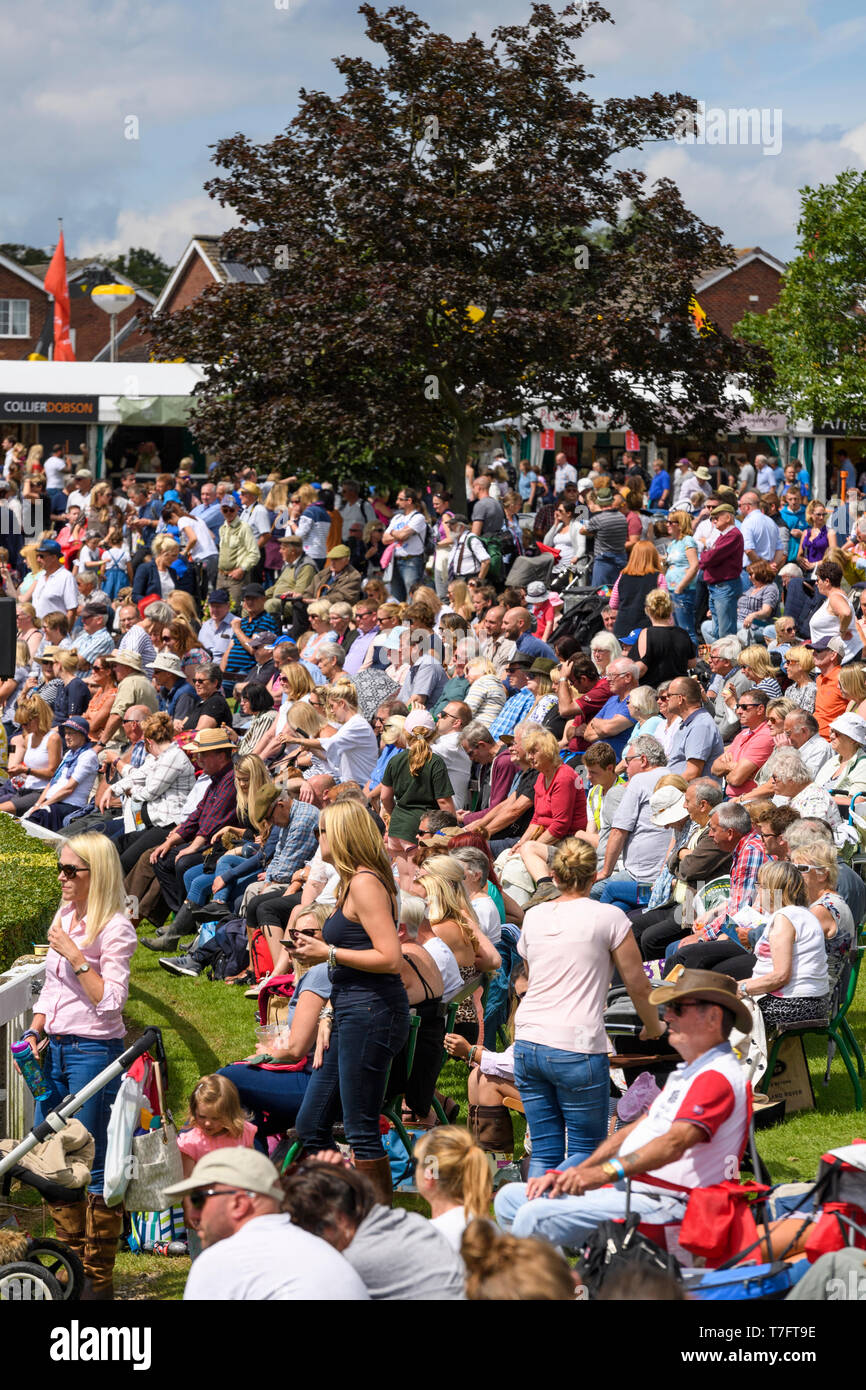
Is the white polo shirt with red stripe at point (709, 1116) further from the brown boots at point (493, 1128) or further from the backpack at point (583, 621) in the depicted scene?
the backpack at point (583, 621)

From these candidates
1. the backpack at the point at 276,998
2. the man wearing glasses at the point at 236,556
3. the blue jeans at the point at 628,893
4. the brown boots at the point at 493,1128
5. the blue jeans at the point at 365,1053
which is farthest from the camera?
the man wearing glasses at the point at 236,556

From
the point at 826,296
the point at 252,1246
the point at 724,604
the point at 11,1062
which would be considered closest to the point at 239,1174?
the point at 252,1246

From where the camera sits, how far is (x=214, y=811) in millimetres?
11523

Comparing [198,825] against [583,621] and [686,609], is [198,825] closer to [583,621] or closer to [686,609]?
[583,621]

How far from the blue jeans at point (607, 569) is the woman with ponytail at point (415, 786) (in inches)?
245

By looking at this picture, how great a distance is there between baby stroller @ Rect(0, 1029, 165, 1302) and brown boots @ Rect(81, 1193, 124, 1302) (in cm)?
11

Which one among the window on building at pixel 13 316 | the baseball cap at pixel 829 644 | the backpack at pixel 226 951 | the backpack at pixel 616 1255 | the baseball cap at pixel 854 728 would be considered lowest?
the backpack at pixel 226 951

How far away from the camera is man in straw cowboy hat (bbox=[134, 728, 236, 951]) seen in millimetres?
11438

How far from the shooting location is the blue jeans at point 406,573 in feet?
61.4

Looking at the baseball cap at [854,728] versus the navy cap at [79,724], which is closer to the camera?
the baseball cap at [854,728]

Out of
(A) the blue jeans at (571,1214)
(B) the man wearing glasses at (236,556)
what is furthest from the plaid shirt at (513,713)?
(B) the man wearing glasses at (236,556)

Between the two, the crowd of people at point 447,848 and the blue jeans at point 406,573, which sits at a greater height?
the blue jeans at point 406,573

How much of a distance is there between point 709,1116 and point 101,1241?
2.58 metres

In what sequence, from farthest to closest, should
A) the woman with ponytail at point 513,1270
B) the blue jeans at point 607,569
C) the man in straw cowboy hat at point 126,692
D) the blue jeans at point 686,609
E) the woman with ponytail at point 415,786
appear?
the blue jeans at point 607,569
the blue jeans at point 686,609
the man in straw cowboy hat at point 126,692
the woman with ponytail at point 415,786
the woman with ponytail at point 513,1270
